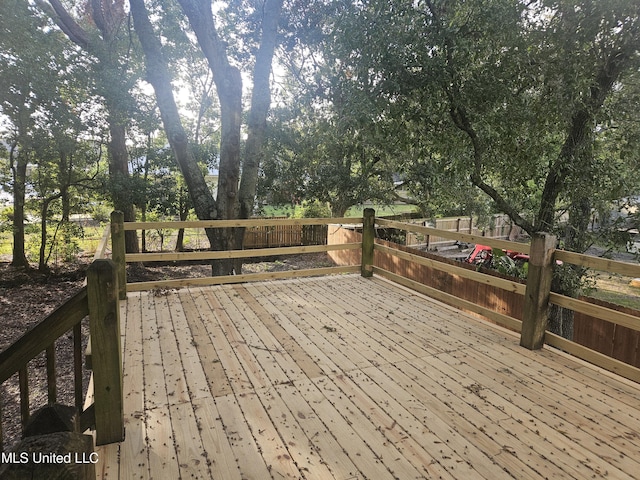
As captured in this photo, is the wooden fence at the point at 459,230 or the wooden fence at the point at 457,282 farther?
the wooden fence at the point at 459,230

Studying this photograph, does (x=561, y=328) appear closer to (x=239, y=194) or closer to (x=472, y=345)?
(x=472, y=345)

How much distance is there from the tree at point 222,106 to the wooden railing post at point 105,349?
223 inches

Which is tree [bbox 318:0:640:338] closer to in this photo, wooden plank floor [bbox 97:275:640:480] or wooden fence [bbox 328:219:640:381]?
wooden fence [bbox 328:219:640:381]

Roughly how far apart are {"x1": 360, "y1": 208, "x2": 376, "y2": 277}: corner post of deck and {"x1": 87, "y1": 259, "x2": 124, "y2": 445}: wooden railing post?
388 cm

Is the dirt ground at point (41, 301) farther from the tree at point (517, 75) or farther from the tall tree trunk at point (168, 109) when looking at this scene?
the tree at point (517, 75)

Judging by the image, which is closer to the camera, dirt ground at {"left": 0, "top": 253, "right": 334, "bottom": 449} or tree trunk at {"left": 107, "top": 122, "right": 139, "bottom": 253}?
dirt ground at {"left": 0, "top": 253, "right": 334, "bottom": 449}

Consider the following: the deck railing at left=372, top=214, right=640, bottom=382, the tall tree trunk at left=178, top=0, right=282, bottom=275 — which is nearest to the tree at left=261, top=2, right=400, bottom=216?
the tall tree trunk at left=178, top=0, right=282, bottom=275

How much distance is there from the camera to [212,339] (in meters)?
3.57

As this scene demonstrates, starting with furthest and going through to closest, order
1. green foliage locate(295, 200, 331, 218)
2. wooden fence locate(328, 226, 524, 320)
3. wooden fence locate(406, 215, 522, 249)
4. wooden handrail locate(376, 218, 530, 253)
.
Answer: green foliage locate(295, 200, 331, 218), wooden fence locate(406, 215, 522, 249), wooden fence locate(328, 226, 524, 320), wooden handrail locate(376, 218, 530, 253)

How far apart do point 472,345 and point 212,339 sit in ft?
7.53

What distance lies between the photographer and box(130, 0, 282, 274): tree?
22.4 ft

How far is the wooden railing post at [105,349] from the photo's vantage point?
1.98 metres

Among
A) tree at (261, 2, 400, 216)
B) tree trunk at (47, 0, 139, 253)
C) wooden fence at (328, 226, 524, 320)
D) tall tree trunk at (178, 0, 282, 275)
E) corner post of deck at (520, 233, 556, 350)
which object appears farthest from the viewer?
tree trunk at (47, 0, 139, 253)

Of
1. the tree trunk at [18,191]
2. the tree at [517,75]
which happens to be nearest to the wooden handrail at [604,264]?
the tree at [517,75]
